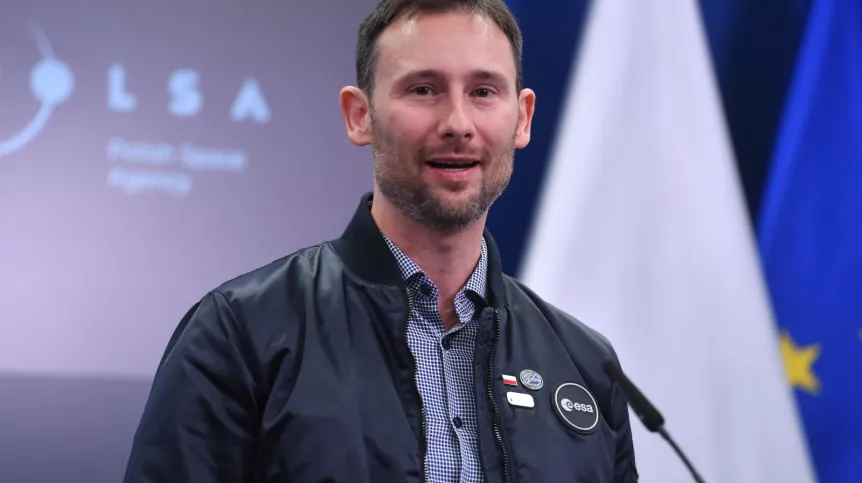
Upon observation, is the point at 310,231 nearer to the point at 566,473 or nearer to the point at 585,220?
the point at 585,220

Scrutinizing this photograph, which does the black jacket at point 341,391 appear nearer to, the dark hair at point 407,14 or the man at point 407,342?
the man at point 407,342

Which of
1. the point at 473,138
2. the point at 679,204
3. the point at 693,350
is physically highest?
the point at 473,138

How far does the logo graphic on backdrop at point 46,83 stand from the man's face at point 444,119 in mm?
1398

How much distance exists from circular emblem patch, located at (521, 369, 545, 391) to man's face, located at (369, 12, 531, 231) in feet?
0.82

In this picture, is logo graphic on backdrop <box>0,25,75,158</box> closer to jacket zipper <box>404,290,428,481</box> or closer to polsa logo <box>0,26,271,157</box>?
polsa logo <box>0,26,271,157</box>

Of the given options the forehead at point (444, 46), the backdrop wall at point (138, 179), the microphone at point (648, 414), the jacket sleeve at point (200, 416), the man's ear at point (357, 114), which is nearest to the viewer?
the microphone at point (648, 414)

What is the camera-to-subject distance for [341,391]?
1.40 meters

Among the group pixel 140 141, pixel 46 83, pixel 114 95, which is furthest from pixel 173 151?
pixel 46 83

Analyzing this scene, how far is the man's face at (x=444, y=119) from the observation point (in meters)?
1.50

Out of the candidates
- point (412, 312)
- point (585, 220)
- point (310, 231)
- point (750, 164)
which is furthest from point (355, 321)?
point (750, 164)

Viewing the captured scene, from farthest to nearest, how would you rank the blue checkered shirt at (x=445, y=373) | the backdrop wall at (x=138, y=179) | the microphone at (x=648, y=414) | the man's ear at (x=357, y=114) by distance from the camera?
1. the backdrop wall at (x=138, y=179)
2. the man's ear at (x=357, y=114)
3. the blue checkered shirt at (x=445, y=373)
4. the microphone at (x=648, y=414)

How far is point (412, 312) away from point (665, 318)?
152 cm

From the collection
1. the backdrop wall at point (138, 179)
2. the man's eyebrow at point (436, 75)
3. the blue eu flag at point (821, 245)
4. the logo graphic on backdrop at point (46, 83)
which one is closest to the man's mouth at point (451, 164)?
the man's eyebrow at point (436, 75)

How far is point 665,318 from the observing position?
287 centimetres
